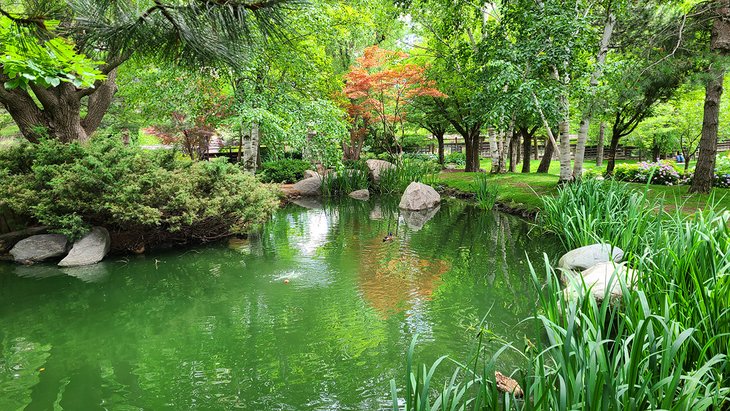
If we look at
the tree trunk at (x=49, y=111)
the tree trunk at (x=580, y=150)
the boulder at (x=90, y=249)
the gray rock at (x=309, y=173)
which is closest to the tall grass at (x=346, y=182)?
the gray rock at (x=309, y=173)

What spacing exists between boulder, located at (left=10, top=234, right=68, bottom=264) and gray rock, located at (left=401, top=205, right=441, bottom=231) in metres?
5.54

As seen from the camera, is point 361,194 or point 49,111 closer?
point 49,111

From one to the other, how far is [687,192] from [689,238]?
6216 millimetres

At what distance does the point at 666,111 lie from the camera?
13992 millimetres

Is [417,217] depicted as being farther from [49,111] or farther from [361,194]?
[49,111]

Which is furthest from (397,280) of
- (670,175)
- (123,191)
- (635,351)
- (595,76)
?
(670,175)

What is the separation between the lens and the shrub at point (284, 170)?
14125mm

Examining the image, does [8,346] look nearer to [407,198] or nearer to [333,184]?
[407,198]

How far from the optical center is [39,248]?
5711 millimetres

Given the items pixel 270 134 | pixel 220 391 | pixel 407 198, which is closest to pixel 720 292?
pixel 220 391

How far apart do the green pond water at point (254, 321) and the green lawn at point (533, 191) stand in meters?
2.18

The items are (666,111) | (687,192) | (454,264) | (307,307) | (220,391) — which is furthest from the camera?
(666,111)

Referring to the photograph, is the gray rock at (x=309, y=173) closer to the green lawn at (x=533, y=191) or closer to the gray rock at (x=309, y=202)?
the gray rock at (x=309, y=202)

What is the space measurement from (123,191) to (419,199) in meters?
Result: 6.57
